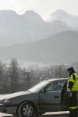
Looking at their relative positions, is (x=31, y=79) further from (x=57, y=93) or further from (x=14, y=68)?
(x=57, y=93)

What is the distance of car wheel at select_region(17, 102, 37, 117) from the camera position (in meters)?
10.8

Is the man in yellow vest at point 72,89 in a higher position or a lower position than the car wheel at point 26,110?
higher

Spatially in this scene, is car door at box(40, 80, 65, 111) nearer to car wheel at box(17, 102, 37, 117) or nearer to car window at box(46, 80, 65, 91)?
car window at box(46, 80, 65, 91)

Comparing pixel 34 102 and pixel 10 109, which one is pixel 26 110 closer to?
pixel 34 102

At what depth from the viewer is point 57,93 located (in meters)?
11.0

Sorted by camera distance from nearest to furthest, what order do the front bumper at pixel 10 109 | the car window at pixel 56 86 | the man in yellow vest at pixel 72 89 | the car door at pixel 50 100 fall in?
the man in yellow vest at pixel 72 89 → the front bumper at pixel 10 109 → the car door at pixel 50 100 → the car window at pixel 56 86

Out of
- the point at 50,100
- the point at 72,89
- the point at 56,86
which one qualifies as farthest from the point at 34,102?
the point at 72,89

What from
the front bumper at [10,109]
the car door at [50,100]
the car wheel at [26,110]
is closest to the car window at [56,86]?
the car door at [50,100]

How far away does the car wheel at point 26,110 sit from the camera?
35.4 ft

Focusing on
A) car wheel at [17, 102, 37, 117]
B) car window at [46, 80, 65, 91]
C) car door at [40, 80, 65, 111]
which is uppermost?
car window at [46, 80, 65, 91]

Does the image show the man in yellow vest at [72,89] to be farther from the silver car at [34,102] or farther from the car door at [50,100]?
the car door at [50,100]

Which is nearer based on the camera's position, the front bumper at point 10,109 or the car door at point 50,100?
the front bumper at point 10,109

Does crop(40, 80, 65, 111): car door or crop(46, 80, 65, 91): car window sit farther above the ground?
crop(46, 80, 65, 91): car window

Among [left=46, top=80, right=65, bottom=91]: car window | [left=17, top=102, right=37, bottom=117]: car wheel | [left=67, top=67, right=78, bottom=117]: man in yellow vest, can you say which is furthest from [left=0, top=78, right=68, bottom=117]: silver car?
[left=67, top=67, right=78, bottom=117]: man in yellow vest
